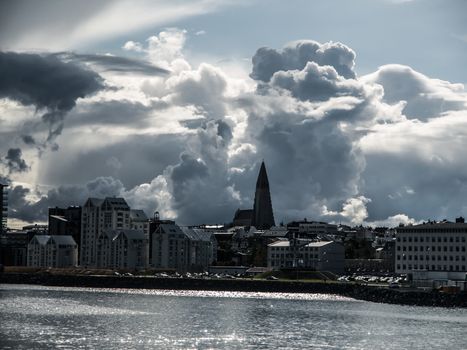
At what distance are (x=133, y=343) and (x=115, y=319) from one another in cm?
3414

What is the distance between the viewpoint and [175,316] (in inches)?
5566

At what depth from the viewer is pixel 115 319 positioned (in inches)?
5276

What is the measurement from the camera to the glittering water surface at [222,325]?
338ft

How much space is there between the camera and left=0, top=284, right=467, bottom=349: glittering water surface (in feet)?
338

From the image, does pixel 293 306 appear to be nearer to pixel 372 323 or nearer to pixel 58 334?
pixel 372 323

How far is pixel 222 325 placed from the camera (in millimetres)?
126375

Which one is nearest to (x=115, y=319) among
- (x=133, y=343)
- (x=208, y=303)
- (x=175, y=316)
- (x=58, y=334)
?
(x=175, y=316)

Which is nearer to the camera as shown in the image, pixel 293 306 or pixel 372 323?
pixel 372 323

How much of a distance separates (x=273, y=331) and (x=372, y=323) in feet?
68.4

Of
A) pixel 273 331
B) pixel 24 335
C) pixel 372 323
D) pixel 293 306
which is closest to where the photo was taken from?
pixel 24 335

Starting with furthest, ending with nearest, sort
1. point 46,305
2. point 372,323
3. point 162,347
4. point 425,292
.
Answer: point 425,292 → point 46,305 → point 372,323 → point 162,347

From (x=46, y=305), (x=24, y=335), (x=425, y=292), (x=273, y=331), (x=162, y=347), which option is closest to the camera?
(x=162, y=347)

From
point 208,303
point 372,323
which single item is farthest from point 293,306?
point 372,323

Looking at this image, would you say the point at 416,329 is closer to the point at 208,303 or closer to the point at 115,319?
the point at 115,319
